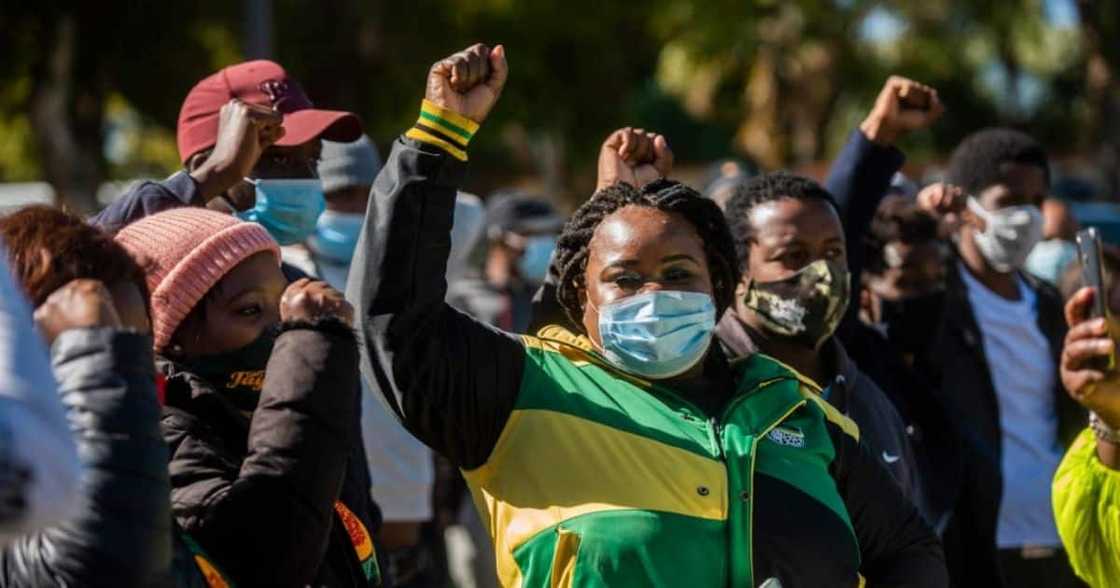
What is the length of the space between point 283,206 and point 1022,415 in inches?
112

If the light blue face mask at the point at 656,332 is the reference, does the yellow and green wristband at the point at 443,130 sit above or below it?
above

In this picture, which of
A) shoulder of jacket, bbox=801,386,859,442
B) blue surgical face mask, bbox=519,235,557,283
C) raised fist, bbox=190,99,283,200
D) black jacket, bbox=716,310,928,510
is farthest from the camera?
blue surgical face mask, bbox=519,235,557,283

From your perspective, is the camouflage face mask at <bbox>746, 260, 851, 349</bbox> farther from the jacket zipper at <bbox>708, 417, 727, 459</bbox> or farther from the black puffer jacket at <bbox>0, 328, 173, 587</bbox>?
the black puffer jacket at <bbox>0, 328, 173, 587</bbox>

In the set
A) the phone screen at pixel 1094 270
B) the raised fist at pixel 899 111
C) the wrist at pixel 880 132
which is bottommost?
the phone screen at pixel 1094 270

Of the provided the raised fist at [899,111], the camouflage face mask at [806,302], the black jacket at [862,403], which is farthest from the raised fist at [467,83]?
the raised fist at [899,111]

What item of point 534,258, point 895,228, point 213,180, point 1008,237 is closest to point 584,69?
point 534,258

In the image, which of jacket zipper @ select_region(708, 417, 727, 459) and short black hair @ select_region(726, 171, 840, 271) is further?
short black hair @ select_region(726, 171, 840, 271)

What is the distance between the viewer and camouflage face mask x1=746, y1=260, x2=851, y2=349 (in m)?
4.71

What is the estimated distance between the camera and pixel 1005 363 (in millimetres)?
6312

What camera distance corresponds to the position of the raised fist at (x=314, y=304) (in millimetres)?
3266

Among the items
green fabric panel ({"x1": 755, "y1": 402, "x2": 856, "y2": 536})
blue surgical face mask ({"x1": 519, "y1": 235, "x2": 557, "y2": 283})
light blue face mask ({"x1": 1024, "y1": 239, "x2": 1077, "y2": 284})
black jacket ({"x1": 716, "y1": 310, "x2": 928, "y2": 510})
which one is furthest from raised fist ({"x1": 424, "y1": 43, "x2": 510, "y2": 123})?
blue surgical face mask ({"x1": 519, "y1": 235, "x2": 557, "y2": 283})

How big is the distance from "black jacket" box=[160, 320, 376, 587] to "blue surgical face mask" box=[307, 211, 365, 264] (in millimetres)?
2934

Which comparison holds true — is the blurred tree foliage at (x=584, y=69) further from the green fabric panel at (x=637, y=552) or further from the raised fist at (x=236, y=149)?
the green fabric panel at (x=637, y=552)

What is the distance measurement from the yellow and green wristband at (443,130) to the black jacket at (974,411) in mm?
2713
